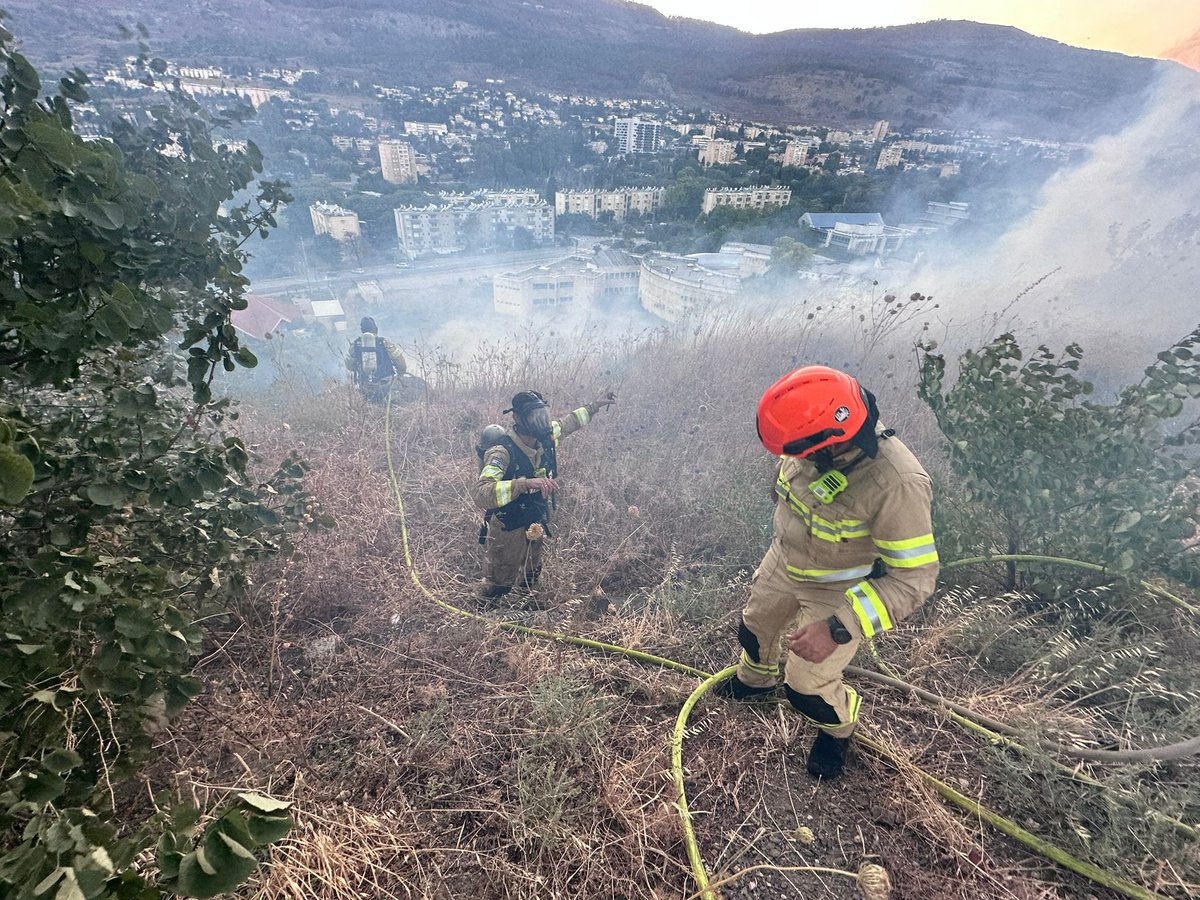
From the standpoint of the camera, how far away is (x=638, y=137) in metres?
34.0

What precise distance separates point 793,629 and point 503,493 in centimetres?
216

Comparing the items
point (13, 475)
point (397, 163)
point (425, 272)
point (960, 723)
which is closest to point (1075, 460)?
point (960, 723)

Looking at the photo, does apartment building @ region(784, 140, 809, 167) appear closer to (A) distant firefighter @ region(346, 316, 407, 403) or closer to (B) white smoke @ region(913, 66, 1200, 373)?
(B) white smoke @ region(913, 66, 1200, 373)

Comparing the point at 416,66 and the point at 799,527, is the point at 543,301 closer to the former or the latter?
the point at 799,527

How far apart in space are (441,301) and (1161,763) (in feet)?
101

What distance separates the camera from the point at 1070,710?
2.76m

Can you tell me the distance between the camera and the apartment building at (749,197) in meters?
17.7

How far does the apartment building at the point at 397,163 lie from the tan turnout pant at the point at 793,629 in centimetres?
4029

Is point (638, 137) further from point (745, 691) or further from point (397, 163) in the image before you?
point (745, 691)

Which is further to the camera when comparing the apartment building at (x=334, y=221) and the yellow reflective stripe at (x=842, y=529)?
the apartment building at (x=334, y=221)

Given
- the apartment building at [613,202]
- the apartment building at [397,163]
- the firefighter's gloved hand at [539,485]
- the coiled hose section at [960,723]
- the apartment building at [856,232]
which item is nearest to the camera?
the coiled hose section at [960,723]

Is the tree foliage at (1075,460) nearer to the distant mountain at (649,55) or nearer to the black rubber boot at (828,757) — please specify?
the black rubber boot at (828,757)

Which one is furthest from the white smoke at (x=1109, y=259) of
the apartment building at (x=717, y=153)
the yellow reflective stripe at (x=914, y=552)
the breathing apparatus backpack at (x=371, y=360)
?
the apartment building at (x=717, y=153)

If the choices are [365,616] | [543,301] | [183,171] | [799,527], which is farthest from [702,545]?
[543,301]
